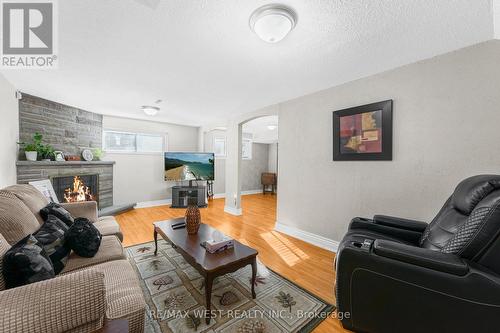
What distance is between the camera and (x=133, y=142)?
500cm

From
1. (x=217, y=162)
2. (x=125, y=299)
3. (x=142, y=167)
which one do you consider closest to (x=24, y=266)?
(x=125, y=299)

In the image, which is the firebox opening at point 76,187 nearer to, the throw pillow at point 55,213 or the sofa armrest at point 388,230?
the throw pillow at point 55,213

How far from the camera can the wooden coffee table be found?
146 cm

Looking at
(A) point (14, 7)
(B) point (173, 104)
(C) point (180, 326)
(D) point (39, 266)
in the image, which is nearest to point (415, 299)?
(C) point (180, 326)

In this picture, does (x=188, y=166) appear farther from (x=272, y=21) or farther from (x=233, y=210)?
(x=272, y=21)

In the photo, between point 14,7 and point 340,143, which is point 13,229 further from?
point 340,143

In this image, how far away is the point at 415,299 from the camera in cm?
115

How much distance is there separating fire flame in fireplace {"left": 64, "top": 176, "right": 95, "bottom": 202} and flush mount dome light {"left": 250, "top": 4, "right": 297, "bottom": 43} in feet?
14.3

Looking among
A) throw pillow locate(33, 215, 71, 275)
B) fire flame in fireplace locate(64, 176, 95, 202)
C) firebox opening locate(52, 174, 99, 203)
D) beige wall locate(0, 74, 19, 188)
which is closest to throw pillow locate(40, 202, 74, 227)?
throw pillow locate(33, 215, 71, 275)

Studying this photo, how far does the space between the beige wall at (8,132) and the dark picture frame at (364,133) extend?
4.31 meters

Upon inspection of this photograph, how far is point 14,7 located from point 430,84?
3.55 meters

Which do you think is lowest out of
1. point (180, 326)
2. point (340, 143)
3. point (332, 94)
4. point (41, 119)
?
point (180, 326)

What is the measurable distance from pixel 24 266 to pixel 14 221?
60cm

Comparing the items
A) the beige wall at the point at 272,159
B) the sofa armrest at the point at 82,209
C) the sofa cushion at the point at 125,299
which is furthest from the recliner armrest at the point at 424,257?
the beige wall at the point at 272,159
